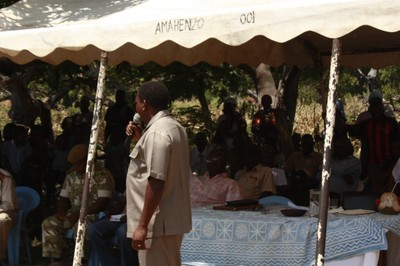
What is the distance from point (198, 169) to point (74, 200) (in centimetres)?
220

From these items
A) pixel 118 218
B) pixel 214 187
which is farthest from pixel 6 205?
pixel 214 187

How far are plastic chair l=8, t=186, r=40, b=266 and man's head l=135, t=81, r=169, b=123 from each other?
11.2ft

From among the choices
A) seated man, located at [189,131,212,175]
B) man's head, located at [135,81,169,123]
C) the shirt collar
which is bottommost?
seated man, located at [189,131,212,175]

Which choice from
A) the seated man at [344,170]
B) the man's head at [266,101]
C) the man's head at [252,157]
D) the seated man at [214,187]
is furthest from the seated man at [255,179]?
the man's head at [266,101]

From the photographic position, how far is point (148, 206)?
4.50 metres

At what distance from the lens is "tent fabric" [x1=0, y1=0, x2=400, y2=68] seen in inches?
200

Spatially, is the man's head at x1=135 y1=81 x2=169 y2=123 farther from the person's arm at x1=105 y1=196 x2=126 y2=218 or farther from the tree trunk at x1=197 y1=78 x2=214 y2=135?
the tree trunk at x1=197 y1=78 x2=214 y2=135

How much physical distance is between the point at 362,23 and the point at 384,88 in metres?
16.2

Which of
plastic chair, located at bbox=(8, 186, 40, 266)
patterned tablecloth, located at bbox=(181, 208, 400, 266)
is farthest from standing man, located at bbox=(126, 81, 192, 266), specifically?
plastic chair, located at bbox=(8, 186, 40, 266)

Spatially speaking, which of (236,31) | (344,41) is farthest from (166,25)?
(344,41)

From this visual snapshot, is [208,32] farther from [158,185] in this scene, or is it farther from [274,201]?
[274,201]

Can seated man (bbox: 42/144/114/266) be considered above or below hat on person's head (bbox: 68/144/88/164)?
below

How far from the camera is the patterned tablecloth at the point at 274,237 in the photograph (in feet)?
18.6

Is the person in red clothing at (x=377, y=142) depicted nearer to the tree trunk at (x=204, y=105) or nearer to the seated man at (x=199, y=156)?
the seated man at (x=199, y=156)
